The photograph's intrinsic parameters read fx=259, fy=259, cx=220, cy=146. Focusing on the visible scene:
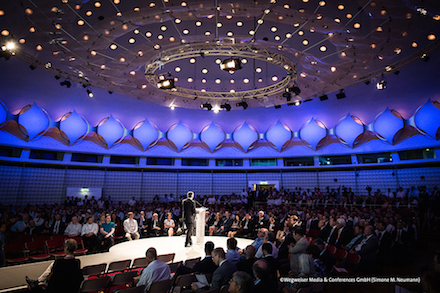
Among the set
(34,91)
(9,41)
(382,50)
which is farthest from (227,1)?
(34,91)

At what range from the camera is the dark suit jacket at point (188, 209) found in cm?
898

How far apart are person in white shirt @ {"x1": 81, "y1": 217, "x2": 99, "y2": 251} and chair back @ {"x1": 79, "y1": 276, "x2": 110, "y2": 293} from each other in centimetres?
612

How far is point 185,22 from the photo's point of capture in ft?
32.0

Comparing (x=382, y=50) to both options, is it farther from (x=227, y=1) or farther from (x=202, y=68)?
(x=202, y=68)

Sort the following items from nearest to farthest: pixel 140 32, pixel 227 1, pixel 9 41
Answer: pixel 227 1 → pixel 9 41 → pixel 140 32

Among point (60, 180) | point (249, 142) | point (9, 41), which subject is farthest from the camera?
point (249, 142)

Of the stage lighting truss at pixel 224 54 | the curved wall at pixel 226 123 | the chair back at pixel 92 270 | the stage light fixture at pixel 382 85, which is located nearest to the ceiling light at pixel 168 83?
the stage lighting truss at pixel 224 54

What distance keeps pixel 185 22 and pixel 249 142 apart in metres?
14.0

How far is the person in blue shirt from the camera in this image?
9.13m

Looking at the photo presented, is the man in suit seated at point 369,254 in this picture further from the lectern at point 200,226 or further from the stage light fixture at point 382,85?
the stage light fixture at point 382,85

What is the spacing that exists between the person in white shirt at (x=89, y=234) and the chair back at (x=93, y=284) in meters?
6.12

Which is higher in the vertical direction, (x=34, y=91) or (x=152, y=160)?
(x=34, y=91)

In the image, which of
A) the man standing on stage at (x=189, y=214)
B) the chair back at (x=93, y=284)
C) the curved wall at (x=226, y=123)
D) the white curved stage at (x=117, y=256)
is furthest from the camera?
the curved wall at (x=226, y=123)

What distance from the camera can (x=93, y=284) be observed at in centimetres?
385
